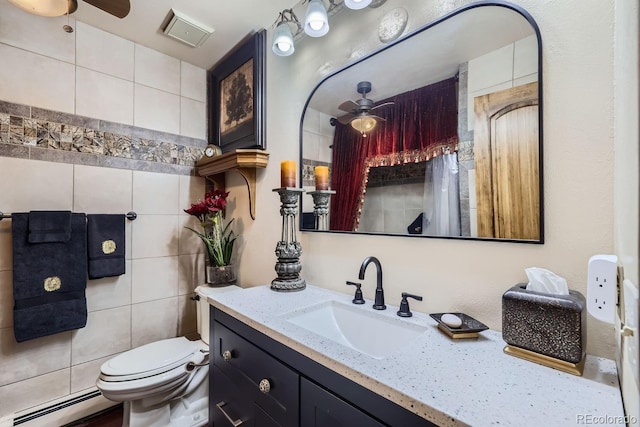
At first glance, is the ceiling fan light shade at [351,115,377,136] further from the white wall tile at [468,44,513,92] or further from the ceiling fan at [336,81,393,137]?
the white wall tile at [468,44,513,92]

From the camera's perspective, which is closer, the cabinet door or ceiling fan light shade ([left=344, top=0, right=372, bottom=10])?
the cabinet door

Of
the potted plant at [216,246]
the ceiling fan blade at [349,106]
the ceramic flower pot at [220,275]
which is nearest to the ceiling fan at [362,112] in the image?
the ceiling fan blade at [349,106]

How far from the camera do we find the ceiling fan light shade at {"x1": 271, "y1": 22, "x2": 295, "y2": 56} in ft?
4.21

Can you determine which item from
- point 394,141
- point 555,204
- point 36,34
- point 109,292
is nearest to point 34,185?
point 109,292

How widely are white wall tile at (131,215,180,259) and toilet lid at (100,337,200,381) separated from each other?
0.58 metres

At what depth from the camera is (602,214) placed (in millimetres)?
636

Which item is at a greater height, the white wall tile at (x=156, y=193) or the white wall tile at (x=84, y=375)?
the white wall tile at (x=156, y=193)

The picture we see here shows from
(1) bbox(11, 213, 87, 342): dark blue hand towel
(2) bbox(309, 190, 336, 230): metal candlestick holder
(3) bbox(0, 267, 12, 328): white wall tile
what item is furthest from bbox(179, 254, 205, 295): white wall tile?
(2) bbox(309, 190, 336, 230): metal candlestick holder

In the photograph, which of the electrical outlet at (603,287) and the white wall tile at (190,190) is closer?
the electrical outlet at (603,287)

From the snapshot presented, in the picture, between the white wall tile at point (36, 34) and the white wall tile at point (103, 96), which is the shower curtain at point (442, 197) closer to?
the white wall tile at point (103, 96)

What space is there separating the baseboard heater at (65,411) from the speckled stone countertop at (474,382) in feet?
4.98

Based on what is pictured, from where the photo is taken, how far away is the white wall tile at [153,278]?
1.75 meters

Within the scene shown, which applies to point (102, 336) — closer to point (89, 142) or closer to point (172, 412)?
point (172, 412)

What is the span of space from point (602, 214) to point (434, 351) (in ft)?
1.66
